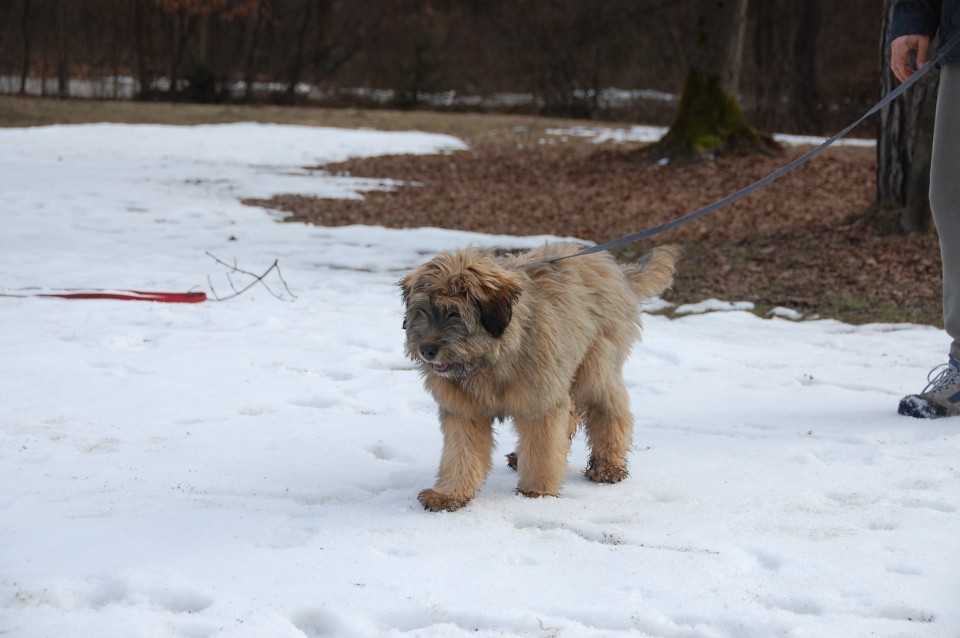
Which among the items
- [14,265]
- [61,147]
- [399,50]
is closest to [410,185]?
[61,147]

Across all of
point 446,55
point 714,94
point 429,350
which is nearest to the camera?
point 429,350

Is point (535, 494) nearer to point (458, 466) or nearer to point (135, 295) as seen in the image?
point (458, 466)

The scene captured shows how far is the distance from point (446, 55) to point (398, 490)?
33634mm

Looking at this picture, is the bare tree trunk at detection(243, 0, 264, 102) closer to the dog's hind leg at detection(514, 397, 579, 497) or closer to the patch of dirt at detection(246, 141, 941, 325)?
the patch of dirt at detection(246, 141, 941, 325)

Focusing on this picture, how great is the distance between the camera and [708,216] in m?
12.8

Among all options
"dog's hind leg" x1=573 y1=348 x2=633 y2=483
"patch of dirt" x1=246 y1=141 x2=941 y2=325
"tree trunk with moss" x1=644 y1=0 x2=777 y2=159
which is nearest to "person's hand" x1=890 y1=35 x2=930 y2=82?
"dog's hind leg" x1=573 y1=348 x2=633 y2=483

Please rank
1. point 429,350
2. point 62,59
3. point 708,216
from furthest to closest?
point 62,59, point 708,216, point 429,350

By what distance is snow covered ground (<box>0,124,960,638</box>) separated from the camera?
318cm

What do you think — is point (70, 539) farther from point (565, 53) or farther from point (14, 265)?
point (565, 53)

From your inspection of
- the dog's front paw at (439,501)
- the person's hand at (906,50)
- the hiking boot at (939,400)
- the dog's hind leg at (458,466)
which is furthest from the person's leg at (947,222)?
the dog's front paw at (439,501)

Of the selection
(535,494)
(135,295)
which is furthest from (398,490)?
(135,295)

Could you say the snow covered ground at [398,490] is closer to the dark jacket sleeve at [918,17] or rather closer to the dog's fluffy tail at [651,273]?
the dog's fluffy tail at [651,273]

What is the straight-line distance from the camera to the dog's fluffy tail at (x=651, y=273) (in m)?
5.04

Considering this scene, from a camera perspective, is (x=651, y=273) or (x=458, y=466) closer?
(x=458, y=466)
